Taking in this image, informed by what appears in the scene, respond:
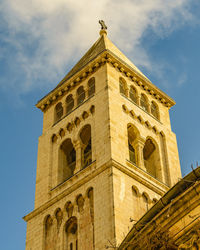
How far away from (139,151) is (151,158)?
2.16 m

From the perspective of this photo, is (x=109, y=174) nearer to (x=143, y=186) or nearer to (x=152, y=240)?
(x=143, y=186)

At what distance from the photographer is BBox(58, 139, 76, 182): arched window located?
121ft

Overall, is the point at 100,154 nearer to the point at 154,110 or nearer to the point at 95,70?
the point at 95,70

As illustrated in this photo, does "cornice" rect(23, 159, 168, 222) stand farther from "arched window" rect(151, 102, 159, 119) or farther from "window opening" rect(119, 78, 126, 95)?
"arched window" rect(151, 102, 159, 119)

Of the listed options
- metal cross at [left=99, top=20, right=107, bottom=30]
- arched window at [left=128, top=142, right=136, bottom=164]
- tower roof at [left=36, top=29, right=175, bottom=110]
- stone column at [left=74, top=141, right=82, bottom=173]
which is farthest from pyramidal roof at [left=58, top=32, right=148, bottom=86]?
arched window at [left=128, top=142, right=136, bottom=164]

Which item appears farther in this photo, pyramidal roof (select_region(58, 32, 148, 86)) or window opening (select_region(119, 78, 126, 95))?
pyramidal roof (select_region(58, 32, 148, 86))

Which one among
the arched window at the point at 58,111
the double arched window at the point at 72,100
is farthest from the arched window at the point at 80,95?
the arched window at the point at 58,111

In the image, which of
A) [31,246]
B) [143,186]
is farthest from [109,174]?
[31,246]

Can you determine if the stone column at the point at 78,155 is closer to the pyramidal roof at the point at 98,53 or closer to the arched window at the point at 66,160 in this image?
the arched window at the point at 66,160

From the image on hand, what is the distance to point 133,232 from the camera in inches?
824

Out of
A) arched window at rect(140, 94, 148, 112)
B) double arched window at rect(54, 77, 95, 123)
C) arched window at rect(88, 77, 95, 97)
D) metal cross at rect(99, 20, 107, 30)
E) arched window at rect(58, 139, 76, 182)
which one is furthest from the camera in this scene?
metal cross at rect(99, 20, 107, 30)

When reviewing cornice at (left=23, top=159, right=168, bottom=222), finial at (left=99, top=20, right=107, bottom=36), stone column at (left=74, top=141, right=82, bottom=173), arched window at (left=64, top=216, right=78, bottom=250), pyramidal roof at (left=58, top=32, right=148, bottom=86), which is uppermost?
finial at (left=99, top=20, right=107, bottom=36)

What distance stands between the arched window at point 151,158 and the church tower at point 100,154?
0.06 meters

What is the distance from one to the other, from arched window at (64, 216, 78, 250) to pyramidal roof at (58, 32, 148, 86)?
11217 mm
